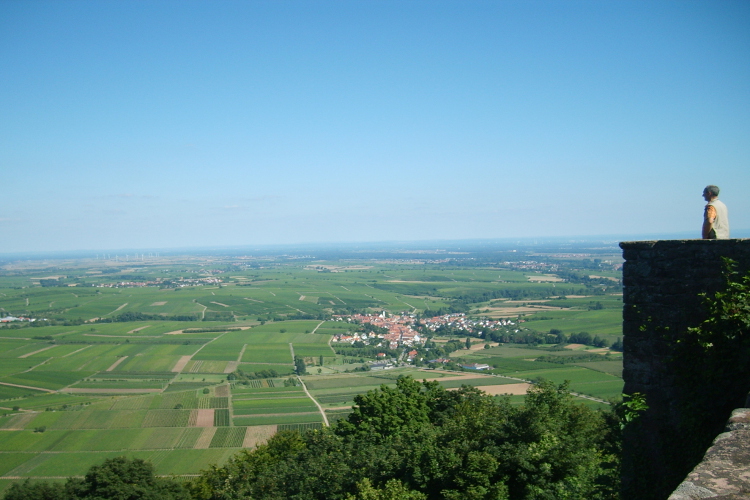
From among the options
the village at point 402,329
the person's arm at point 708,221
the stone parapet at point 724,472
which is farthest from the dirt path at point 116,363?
the stone parapet at point 724,472

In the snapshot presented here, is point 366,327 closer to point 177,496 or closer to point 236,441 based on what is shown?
point 236,441

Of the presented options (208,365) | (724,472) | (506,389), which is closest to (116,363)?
(208,365)

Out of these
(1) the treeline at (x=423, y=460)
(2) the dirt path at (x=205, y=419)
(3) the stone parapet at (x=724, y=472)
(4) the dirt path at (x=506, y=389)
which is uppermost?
(3) the stone parapet at (x=724, y=472)

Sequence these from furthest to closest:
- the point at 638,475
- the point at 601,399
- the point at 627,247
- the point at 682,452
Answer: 1. the point at 601,399
2. the point at 627,247
3. the point at 638,475
4. the point at 682,452

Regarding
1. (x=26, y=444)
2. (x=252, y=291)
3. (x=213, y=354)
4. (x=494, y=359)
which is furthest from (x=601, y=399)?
(x=252, y=291)

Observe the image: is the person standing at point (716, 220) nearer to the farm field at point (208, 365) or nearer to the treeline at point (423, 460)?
the treeline at point (423, 460)

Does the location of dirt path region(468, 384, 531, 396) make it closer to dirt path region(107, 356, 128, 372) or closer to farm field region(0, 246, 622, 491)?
farm field region(0, 246, 622, 491)

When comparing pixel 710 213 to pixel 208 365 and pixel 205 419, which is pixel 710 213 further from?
pixel 208 365
